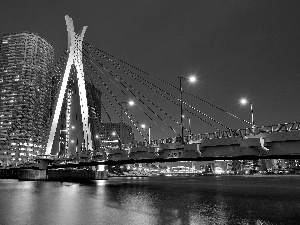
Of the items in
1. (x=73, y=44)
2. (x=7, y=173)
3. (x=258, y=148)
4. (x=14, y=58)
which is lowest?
(x=7, y=173)

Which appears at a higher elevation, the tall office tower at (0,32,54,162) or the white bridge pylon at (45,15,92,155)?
the tall office tower at (0,32,54,162)

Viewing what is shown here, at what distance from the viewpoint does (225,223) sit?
43.1ft

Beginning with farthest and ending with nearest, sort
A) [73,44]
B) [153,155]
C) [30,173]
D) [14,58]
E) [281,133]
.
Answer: [14,58] < [30,173] < [73,44] < [153,155] < [281,133]

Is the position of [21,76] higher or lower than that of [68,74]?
higher

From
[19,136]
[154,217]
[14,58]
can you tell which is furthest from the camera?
[14,58]

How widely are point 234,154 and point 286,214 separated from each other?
1253 cm

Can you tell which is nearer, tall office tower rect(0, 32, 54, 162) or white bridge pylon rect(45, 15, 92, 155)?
white bridge pylon rect(45, 15, 92, 155)

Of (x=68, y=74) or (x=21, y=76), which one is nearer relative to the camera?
(x=68, y=74)

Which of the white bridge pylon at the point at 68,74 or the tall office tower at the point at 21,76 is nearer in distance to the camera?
the white bridge pylon at the point at 68,74

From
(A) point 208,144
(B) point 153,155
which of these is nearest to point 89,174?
(B) point 153,155

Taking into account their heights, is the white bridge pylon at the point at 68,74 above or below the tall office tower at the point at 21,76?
below

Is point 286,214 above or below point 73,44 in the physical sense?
below

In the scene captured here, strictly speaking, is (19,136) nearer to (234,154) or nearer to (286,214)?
(234,154)

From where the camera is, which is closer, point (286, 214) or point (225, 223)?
point (225, 223)
